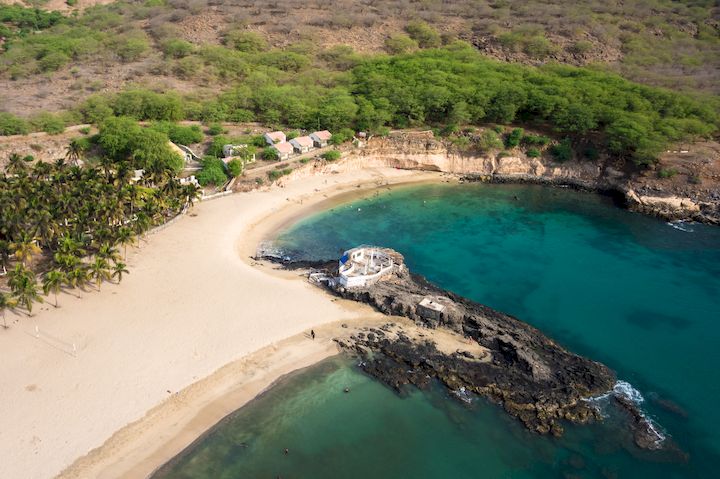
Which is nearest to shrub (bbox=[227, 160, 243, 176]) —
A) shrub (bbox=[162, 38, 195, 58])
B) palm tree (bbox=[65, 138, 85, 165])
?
palm tree (bbox=[65, 138, 85, 165])

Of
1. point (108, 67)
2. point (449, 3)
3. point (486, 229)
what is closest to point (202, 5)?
point (108, 67)

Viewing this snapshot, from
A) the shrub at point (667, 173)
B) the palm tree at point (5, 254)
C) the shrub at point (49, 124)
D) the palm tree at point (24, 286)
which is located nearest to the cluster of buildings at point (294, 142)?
the shrub at point (49, 124)

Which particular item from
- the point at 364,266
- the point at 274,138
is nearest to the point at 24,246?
the point at 364,266

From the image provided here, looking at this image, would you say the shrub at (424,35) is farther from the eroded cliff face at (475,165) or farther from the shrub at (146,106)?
the shrub at (146,106)

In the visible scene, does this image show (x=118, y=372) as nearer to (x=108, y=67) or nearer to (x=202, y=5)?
Result: (x=108, y=67)

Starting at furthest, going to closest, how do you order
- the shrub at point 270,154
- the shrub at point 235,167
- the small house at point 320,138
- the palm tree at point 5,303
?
the small house at point 320,138 < the shrub at point 270,154 < the shrub at point 235,167 < the palm tree at point 5,303

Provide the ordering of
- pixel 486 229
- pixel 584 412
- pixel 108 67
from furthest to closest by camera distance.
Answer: pixel 108 67 < pixel 486 229 < pixel 584 412

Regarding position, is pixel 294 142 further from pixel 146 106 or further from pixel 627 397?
pixel 627 397
